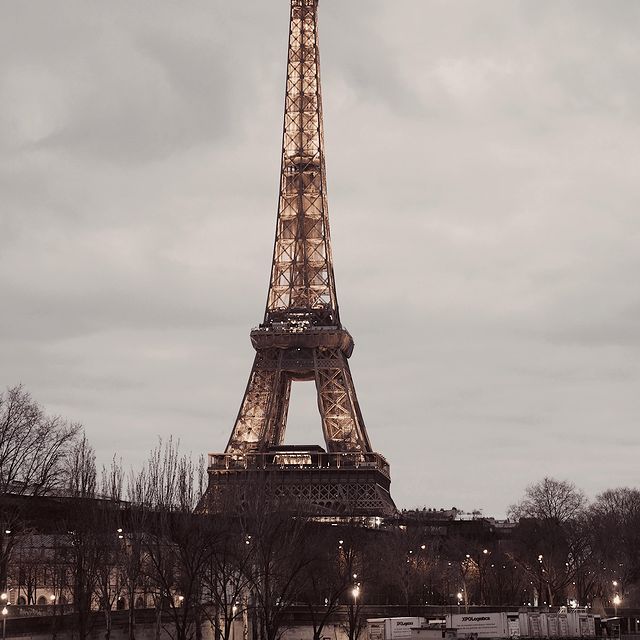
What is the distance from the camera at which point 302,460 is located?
421 ft

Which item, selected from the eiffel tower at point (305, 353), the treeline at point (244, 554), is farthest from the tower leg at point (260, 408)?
the treeline at point (244, 554)

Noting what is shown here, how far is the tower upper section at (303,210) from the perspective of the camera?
A: 13450 cm

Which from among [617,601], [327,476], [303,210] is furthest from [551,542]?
[303,210]

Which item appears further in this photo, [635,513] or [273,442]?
[635,513]

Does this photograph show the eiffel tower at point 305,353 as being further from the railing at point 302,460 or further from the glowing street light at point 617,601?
the glowing street light at point 617,601

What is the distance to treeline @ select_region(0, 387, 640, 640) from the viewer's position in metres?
63.3

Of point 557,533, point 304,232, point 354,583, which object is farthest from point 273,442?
point 354,583

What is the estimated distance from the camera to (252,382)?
132375 millimetres

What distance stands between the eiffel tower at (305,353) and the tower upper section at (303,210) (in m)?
0.12

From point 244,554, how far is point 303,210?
74395mm

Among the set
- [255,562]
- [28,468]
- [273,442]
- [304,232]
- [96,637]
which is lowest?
[96,637]

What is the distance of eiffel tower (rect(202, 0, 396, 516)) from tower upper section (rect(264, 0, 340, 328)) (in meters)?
0.12

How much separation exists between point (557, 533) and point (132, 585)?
207 ft

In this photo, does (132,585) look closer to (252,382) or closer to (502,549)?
(252,382)
